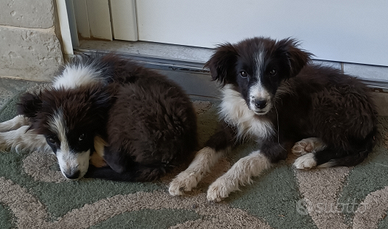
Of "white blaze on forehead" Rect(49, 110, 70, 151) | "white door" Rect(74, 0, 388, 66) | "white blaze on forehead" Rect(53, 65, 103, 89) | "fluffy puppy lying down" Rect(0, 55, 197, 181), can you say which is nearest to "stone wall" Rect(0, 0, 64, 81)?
"white door" Rect(74, 0, 388, 66)

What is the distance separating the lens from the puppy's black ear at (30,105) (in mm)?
1944

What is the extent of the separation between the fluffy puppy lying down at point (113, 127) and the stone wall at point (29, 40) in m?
0.83

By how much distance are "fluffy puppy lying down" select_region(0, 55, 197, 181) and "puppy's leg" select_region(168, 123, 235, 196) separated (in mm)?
82

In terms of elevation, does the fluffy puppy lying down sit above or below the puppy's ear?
below

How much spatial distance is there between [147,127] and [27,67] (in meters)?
1.55

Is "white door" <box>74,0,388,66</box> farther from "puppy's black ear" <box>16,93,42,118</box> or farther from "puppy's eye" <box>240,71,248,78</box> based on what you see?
"puppy's black ear" <box>16,93,42,118</box>

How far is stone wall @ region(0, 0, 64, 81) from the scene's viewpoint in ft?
8.73

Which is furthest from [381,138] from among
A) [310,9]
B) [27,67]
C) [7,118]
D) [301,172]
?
[27,67]

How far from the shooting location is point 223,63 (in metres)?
2.04

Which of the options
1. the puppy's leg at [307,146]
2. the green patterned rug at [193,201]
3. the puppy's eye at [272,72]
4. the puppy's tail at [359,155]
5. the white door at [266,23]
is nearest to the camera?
the green patterned rug at [193,201]

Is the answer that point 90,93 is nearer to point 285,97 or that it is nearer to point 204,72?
point 204,72

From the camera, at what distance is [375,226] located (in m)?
1.75

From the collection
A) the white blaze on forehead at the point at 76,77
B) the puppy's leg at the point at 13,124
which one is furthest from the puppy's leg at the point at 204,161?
the puppy's leg at the point at 13,124
